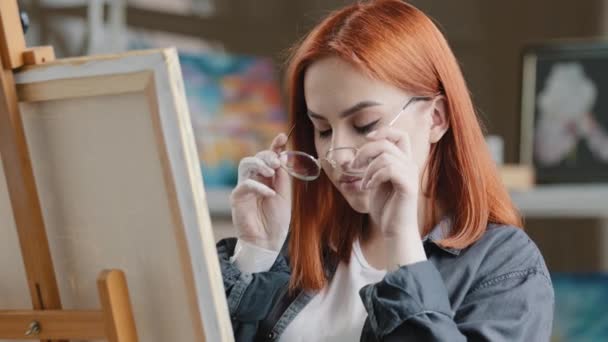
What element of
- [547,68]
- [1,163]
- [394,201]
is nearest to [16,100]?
[1,163]

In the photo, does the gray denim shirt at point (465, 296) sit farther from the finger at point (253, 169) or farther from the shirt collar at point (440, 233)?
the finger at point (253, 169)

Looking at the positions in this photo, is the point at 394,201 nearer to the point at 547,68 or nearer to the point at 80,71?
the point at 80,71

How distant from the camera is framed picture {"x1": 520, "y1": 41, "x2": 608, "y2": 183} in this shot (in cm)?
244

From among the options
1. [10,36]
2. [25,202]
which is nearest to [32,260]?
[25,202]

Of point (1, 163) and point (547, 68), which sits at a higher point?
point (1, 163)

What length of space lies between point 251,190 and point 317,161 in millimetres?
123

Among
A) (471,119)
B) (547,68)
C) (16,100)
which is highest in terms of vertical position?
(16,100)

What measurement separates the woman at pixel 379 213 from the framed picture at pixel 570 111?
133cm

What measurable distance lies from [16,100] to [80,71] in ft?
0.31

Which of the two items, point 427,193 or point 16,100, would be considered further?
point 427,193

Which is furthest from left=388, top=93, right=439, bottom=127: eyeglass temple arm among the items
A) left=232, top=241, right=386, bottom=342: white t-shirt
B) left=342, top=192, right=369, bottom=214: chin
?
left=232, top=241, right=386, bottom=342: white t-shirt

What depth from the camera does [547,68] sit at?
8.07 ft

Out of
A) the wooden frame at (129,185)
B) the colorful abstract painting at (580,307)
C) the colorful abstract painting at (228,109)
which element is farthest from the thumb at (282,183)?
the colorful abstract painting at (580,307)

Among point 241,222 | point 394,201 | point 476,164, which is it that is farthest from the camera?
point 241,222
